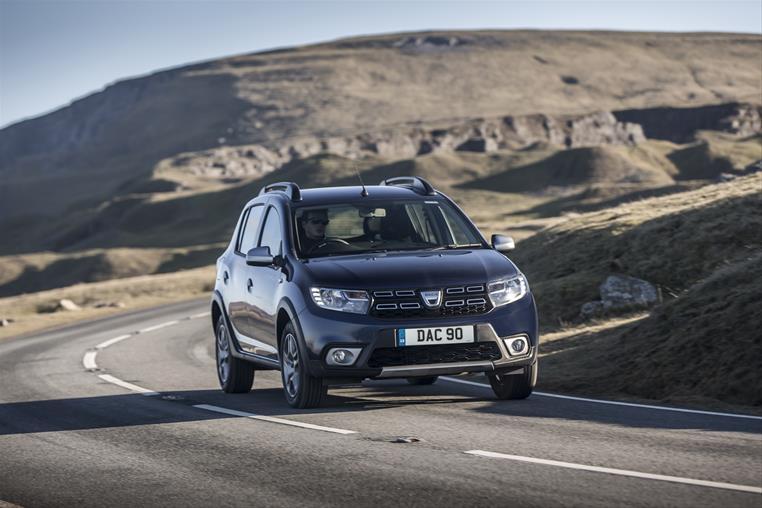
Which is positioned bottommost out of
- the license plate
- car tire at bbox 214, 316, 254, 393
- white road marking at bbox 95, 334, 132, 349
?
white road marking at bbox 95, 334, 132, 349

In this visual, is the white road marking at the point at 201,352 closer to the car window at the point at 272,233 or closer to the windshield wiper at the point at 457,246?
the car window at the point at 272,233

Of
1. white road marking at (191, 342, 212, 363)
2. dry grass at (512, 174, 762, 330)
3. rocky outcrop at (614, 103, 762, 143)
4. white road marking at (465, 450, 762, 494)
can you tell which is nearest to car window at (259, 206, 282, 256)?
white road marking at (465, 450, 762, 494)

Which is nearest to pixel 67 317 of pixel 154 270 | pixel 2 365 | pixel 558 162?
pixel 2 365

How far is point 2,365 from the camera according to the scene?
20.2m

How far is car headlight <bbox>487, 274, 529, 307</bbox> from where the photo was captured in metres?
10.9

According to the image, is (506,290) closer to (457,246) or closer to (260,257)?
(457,246)

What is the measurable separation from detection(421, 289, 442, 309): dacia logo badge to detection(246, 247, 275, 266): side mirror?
187 cm

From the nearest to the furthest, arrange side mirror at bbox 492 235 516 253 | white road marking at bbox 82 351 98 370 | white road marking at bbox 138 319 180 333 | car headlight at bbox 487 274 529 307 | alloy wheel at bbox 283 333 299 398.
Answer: car headlight at bbox 487 274 529 307, alloy wheel at bbox 283 333 299 398, side mirror at bbox 492 235 516 253, white road marking at bbox 82 351 98 370, white road marking at bbox 138 319 180 333

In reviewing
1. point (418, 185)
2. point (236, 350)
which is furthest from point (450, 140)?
point (418, 185)

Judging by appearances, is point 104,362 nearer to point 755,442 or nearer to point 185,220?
point 755,442

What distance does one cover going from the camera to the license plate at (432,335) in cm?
1064

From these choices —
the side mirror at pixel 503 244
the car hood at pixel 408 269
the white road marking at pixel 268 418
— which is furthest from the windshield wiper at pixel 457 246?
the white road marking at pixel 268 418

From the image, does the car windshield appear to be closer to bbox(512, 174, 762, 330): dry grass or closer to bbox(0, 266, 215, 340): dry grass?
bbox(512, 174, 762, 330): dry grass

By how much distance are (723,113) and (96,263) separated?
8821 cm
